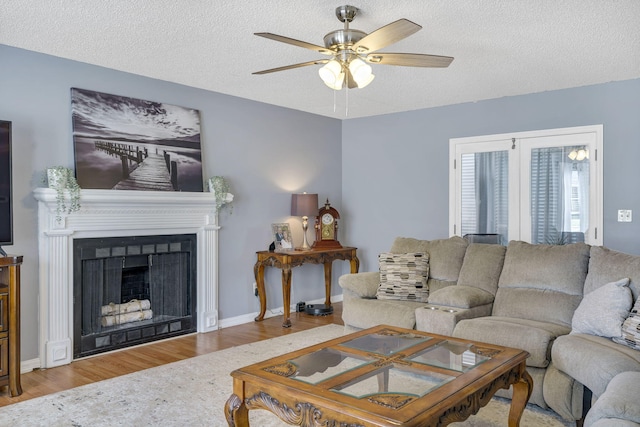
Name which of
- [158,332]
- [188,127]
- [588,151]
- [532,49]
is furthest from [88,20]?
[588,151]

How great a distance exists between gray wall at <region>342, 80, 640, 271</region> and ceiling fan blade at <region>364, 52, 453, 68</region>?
2.62 meters

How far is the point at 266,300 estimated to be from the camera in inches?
223

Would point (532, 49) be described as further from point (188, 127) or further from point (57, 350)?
point (57, 350)

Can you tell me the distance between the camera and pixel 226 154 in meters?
5.32

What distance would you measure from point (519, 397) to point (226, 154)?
3.71 metres

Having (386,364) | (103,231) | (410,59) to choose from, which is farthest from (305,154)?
(386,364)

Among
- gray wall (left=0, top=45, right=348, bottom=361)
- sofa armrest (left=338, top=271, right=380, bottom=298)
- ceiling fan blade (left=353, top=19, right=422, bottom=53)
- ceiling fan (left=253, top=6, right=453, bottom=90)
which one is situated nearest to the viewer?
ceiling fan blade (left=353, top=19, right=422, bottom=53)

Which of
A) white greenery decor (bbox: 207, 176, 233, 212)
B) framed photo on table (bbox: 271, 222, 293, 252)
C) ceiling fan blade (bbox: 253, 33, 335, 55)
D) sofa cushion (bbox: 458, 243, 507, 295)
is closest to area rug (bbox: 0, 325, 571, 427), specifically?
sofa cushion (bbox: 458, 243, 507, 295)

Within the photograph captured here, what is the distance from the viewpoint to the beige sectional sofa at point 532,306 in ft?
9.02

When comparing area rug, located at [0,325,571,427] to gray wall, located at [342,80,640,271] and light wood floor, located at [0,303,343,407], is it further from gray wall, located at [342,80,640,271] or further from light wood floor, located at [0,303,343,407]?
gray wall, located at [342,80,640,271]

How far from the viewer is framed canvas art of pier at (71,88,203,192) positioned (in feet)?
13.6

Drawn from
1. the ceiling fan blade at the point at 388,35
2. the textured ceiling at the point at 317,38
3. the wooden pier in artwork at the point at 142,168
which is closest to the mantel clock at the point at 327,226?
the textured ceiling at the point at 317,38

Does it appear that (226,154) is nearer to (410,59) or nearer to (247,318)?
(247,318)

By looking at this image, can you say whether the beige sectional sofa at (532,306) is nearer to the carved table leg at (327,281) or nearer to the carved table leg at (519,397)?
the carved table leg at (519,397)
